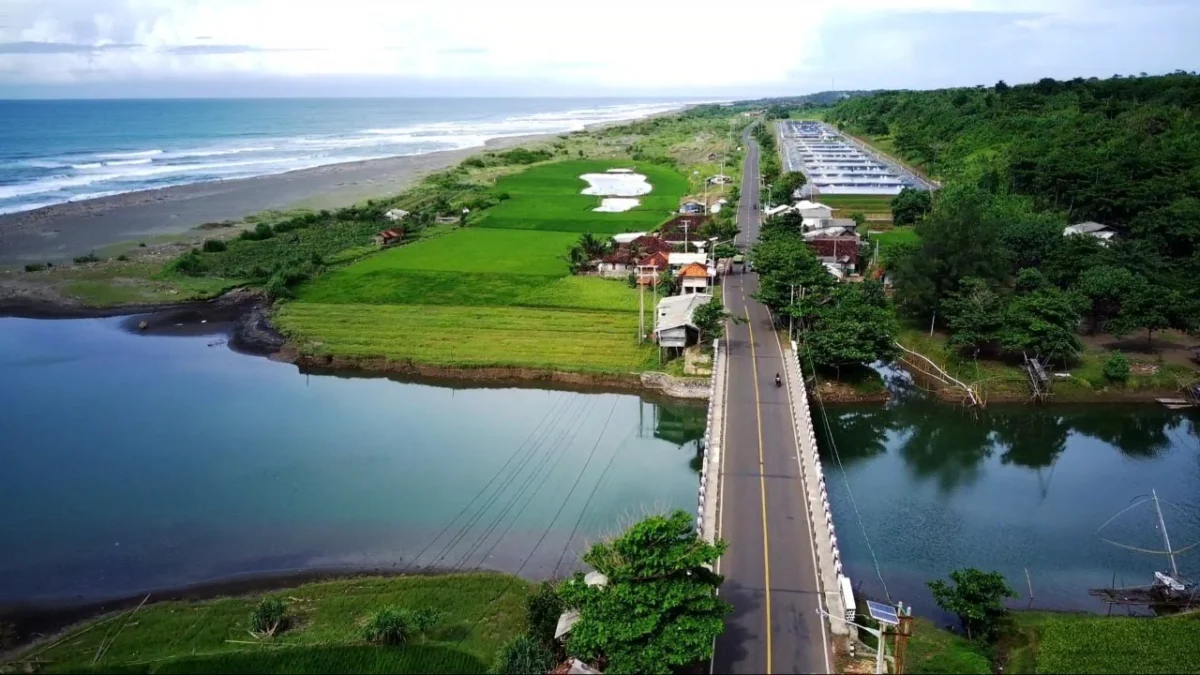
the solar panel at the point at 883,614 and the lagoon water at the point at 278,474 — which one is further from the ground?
the solar panel at the point at 883,614

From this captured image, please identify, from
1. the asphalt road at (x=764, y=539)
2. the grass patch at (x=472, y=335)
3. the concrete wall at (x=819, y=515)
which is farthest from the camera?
the grass patch at (x=472, y=335)

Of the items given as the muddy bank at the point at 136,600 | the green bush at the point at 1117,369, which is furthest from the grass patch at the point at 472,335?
the green bush at the point at 1117,369

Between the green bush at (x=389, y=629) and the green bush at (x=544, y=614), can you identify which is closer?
the green bush at (x=544, y=614)

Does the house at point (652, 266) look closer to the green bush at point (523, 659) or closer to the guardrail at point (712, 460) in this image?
the guardrail at point (712, 460)

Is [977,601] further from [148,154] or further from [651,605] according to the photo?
[148,154]

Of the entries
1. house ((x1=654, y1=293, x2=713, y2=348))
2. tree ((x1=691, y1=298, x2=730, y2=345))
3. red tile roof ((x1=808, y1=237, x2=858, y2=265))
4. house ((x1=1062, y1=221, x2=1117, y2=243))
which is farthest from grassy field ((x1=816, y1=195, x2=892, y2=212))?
tree ((x1=691, y1=298, x2=730, y2=345))

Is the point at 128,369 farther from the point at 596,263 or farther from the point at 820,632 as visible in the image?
the point at 820,632
